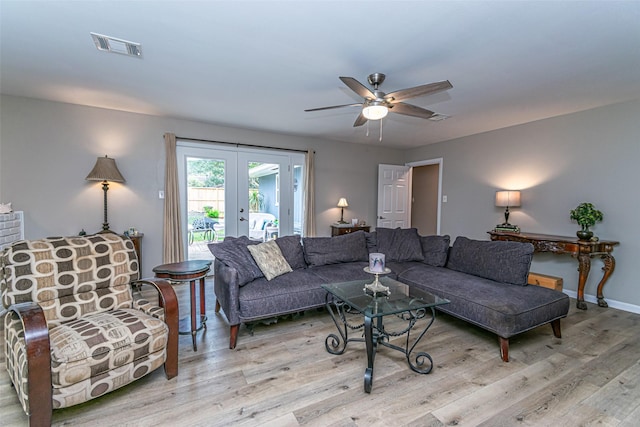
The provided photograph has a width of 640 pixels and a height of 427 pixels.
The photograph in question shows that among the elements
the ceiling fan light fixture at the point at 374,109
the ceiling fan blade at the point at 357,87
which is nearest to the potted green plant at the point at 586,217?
the ceiling fan light fixture at the point at 374,109

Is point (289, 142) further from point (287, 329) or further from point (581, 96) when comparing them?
point (581, 96)

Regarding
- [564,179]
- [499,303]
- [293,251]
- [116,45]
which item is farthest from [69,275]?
[564,179]

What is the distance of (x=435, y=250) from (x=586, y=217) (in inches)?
70.5

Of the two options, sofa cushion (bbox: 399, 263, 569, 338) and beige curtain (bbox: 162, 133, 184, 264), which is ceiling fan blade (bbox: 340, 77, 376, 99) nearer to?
sofa cushion (bbox: 399, 263, 569, 338)

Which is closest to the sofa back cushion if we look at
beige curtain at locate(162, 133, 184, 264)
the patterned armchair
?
the patterned armchair

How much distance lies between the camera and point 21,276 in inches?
72.7

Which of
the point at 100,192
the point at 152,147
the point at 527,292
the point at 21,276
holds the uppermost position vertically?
the point at 152,147

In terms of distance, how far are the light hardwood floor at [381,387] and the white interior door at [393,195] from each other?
145 inches

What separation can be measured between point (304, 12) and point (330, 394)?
8.24 ft

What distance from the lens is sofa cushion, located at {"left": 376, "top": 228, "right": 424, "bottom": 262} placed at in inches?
148

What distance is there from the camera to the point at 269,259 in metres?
2.99

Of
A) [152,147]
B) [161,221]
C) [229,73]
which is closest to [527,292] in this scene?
[229,73]

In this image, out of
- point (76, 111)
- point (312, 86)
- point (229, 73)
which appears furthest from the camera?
point (76, 111)

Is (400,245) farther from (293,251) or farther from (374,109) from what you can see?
(374,109)
